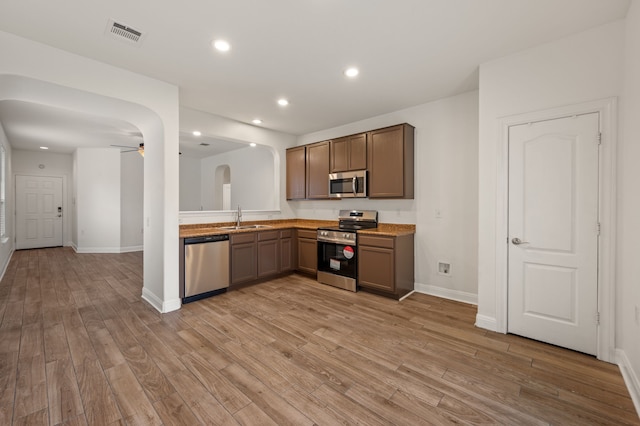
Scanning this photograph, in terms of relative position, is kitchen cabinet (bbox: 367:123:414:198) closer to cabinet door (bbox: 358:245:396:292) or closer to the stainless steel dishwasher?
cabinet door (bbox: 358:245:396:292)

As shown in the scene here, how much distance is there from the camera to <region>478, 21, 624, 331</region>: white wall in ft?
7.41

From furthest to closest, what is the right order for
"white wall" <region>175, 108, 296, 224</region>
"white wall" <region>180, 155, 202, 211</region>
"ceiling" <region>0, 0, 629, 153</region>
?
"white wall" <region>180, 155, 202, 211</region> → "white wall" <region>175, 108, 296, 224</region> → "ceiling" <region>0, 0, 629, 153</region>

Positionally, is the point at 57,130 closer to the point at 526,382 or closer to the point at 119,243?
the point at 119,243

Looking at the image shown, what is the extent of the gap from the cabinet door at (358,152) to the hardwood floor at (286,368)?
2.10 meters

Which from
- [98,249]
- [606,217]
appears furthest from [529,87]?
[98,249]

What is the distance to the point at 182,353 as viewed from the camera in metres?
2.36

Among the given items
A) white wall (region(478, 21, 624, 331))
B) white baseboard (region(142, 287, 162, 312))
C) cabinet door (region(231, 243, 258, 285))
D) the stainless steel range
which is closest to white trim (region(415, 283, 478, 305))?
white wall (region(478, 21, 624, 331))

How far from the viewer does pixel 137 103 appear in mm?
3035

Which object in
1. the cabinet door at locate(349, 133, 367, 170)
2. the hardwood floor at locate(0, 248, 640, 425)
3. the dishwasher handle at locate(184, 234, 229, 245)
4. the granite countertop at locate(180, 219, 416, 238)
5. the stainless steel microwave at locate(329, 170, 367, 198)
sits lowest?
the hardwood floor at locate(0, 248, 640, 425)

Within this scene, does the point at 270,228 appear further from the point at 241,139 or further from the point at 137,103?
the point at 137,103

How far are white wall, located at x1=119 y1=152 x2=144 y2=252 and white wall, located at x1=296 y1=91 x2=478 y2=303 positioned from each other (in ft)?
22.9

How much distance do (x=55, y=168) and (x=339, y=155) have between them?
27.5ft

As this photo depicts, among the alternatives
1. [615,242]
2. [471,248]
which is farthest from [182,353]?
[615,242]

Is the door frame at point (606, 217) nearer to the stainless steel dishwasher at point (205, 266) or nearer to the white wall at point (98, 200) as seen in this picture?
the stainless steel dishwasher at point (205, 266)
